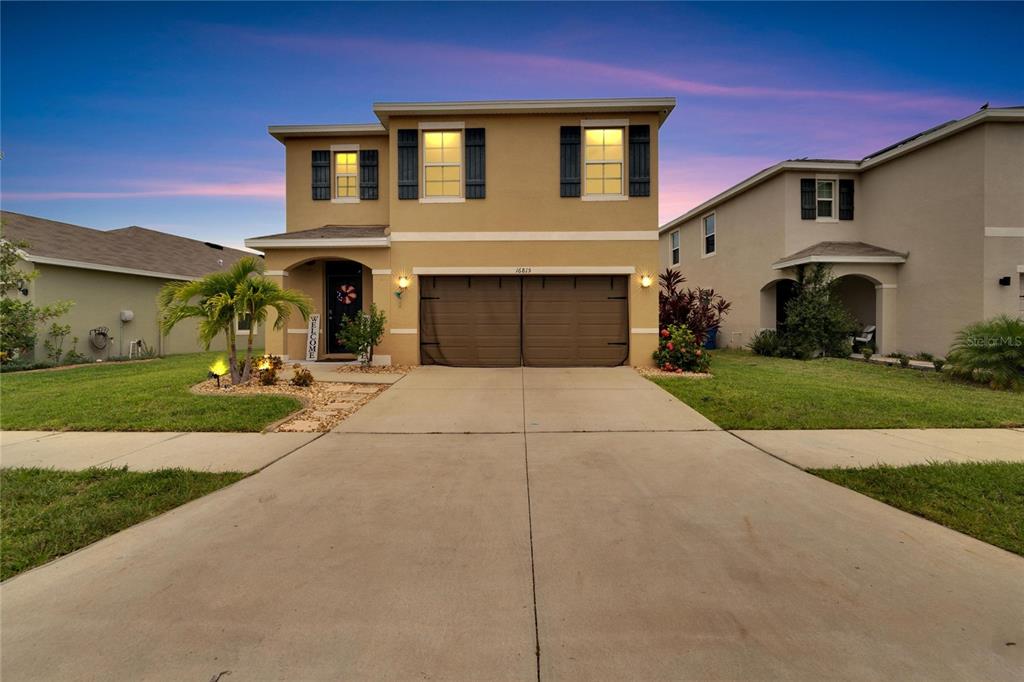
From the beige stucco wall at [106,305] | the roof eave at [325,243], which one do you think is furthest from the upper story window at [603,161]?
the beige stucco wall at [106,305]

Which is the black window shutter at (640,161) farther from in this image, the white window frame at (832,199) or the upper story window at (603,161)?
the white window frame at (832,199)

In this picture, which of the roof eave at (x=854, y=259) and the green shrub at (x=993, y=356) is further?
the roof eave at (x=854, y=259)

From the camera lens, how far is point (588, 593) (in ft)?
7.99

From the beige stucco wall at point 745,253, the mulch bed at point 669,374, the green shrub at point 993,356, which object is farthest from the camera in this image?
the beige stucco wall at point 745,253

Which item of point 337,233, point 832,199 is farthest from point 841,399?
point 337,233

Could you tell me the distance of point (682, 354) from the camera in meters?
10.4

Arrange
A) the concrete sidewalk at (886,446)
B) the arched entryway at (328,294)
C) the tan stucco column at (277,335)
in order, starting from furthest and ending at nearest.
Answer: the arched entryway at (328,294) < the tan stucco column at (277,335) < the concrete sidewalk at (886,446)

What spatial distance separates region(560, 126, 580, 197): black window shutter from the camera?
36.4 feet

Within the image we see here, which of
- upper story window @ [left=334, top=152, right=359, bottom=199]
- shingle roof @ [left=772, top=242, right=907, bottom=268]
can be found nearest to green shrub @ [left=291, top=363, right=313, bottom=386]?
upper story window @ [left=334, top=152, right=359, bottom=199]

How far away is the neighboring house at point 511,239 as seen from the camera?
36.1 ft

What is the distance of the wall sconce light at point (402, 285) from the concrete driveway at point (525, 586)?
7.37 meters

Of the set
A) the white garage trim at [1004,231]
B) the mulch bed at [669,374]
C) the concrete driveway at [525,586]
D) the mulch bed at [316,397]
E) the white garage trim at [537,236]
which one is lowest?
the concrete driveway at [525,586]

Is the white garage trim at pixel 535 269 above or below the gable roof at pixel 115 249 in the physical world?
below

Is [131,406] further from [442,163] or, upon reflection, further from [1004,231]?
[1004,231]
